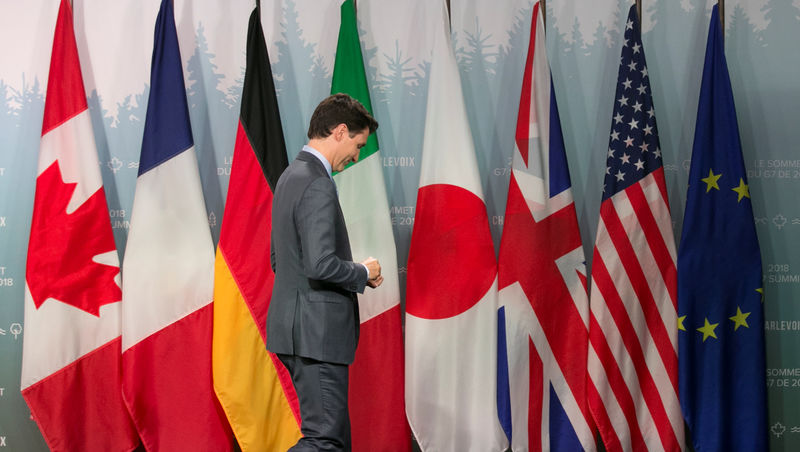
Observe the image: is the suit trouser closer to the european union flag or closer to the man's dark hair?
the man's dark hair

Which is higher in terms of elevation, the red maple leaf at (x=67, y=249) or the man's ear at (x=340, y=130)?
the man's ear at (x=340, y=130)

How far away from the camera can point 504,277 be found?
285 cm

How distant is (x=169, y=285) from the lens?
2.78m

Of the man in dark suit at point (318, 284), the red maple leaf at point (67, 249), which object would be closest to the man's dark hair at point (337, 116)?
the man in dark suit at point (318, 284)

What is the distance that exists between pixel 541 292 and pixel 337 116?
122 centimetres

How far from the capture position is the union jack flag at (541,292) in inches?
111

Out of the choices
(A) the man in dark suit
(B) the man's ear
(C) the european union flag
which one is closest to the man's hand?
(A) the man in dark suit

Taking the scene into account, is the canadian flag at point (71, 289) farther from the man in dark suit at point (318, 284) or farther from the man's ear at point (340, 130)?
the man's ear at point (340, 130)

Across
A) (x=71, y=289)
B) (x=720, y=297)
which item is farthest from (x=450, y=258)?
(x=71, y=289)

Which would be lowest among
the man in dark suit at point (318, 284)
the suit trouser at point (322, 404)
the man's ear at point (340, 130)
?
the suit trouser at point (322, 404)

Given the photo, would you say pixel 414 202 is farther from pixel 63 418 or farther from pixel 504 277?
pixel 63 418

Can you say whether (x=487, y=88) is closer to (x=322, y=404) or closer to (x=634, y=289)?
(x=634, y=289)

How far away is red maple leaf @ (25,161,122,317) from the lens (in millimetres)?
2740

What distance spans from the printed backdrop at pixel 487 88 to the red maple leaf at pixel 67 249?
0.82 ft
